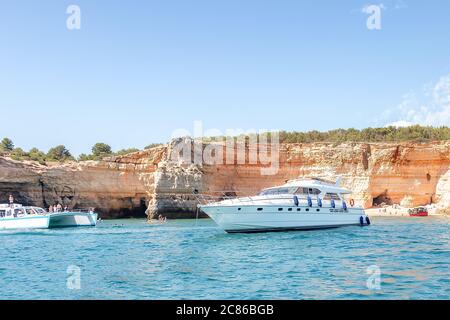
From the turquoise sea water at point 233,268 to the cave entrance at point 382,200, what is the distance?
3746 centimetres

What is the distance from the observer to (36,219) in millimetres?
36750

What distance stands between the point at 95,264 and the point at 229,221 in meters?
11.2

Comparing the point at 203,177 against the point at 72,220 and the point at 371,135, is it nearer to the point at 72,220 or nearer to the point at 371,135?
the point at 72,220

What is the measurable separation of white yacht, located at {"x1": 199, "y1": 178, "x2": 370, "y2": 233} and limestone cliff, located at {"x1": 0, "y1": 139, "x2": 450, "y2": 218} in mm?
21632

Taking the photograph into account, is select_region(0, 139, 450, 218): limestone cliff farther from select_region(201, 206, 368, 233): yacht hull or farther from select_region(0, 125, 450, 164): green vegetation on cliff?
select_region(201, 206, 368, 233): yacht hull

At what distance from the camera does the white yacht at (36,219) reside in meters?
36.8

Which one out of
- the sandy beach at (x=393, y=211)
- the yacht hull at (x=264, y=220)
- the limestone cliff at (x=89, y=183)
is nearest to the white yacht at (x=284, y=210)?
the yacht hull at (x=264, y=220)

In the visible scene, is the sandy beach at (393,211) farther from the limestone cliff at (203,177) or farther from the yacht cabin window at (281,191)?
the yacht cabin window at (281,191)

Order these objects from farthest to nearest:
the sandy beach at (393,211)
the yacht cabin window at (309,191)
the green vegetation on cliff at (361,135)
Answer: the green vegetation on cliff at (361,135) → the sandy beach at (393,211) → the yacht cabin window at (309,191)

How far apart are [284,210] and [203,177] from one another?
31.2 meters

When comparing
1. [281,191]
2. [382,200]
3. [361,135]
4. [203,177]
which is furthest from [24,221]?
[361,135]

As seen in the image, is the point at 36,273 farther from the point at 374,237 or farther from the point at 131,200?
the point at 131,200

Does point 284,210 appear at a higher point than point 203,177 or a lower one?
lower

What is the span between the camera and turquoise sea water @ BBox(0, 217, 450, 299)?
39.9ft
